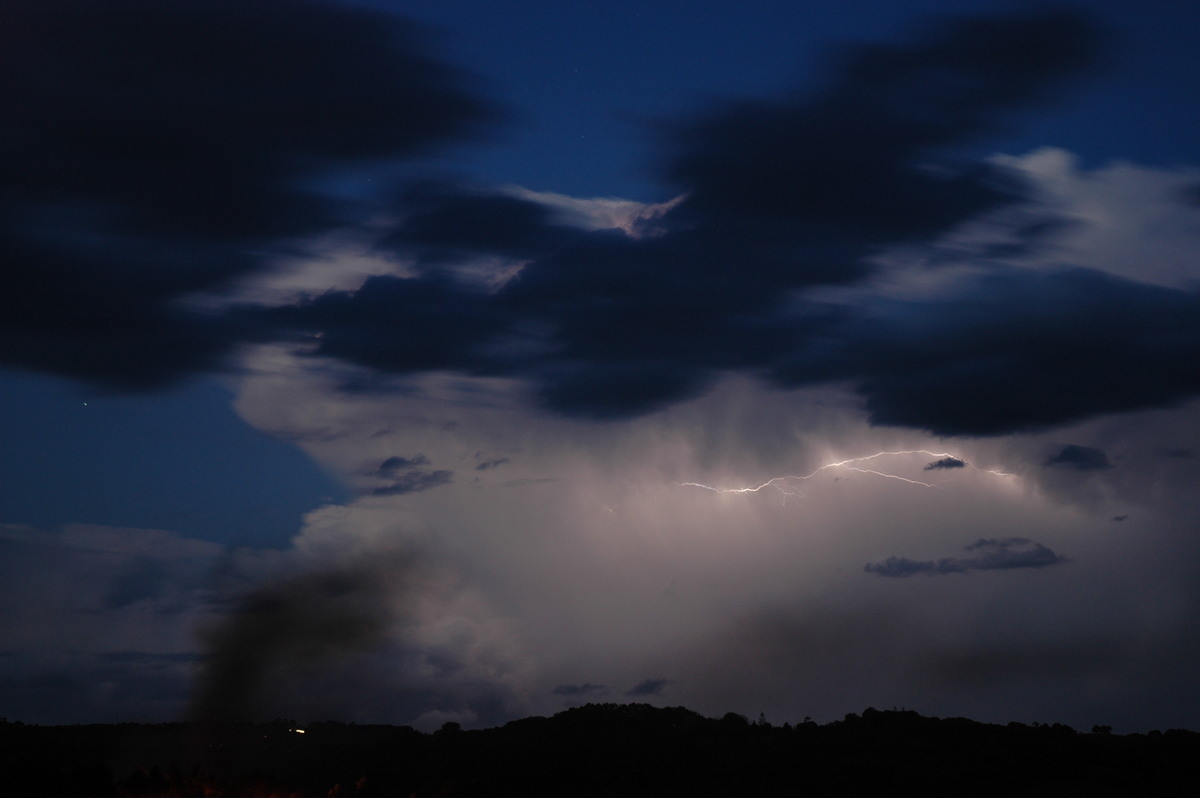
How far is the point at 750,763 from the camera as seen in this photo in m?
69.0

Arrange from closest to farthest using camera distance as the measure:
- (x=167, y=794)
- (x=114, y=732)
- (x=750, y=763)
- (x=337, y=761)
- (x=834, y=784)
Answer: (x=167, y=794), (x=834, y=784), (x=750, y=763), (x=337, y=761), (x=114, y=732)

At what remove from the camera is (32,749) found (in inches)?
3221

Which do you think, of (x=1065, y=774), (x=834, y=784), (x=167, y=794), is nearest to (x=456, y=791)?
(x=167, y=794)

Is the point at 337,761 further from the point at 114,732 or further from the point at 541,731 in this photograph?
the point at 114,732

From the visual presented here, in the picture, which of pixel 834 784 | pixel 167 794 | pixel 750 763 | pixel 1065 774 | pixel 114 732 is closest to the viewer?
pixel 167 794

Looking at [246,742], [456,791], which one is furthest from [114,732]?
[456,791]

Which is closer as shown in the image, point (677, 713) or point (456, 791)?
point (456, 791)

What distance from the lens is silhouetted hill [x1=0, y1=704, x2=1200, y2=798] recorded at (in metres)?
54.6

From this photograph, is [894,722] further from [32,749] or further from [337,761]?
[32,749]

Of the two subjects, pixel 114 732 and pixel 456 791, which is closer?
pixel 456 791

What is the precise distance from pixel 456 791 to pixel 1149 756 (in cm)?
3467

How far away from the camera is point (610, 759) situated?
73562 millimetres

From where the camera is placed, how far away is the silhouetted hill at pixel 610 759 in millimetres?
54625

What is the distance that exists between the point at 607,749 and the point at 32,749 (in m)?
40.8
